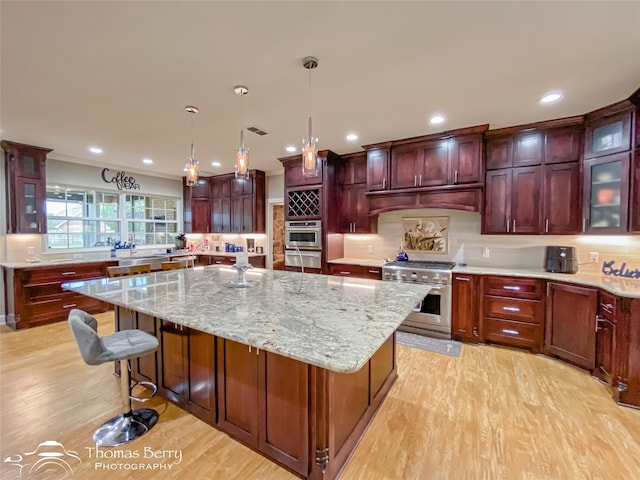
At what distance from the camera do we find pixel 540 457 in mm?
1749

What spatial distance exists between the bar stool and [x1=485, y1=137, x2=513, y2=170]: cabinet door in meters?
4.07

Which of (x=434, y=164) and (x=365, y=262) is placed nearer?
(x=434, y=164)

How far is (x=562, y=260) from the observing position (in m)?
3.19

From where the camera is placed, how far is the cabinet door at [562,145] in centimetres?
315

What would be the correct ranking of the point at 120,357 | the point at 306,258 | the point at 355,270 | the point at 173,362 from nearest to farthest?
the point at 120,357, the point at 173,362, the point at 355,270, the point at 306,258

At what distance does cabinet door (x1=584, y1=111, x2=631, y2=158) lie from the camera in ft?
8.89

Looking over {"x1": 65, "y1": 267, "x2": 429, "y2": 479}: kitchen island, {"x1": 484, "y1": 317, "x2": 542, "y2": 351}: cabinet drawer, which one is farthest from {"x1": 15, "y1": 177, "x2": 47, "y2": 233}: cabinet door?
{"x1": 484, "y1": 317, "x2": 542, "y2": 351}: cabinet drawer

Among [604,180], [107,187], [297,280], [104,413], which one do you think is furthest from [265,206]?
[604,180]

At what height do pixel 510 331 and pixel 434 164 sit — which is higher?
pixel 434 164

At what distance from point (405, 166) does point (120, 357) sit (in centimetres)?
377

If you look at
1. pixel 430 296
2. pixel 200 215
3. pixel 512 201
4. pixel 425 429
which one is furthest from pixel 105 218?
pixel 512 201

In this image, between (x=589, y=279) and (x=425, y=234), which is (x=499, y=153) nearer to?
(x=425, y=234)

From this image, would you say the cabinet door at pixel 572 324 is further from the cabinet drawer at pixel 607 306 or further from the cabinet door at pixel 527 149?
the cabinet door at pixel 527 149

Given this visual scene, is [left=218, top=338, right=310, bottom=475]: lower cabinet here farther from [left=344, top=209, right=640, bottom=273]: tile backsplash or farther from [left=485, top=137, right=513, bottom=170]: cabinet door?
[left=485, top=137, right=513, bottom=170]: cabinet door
